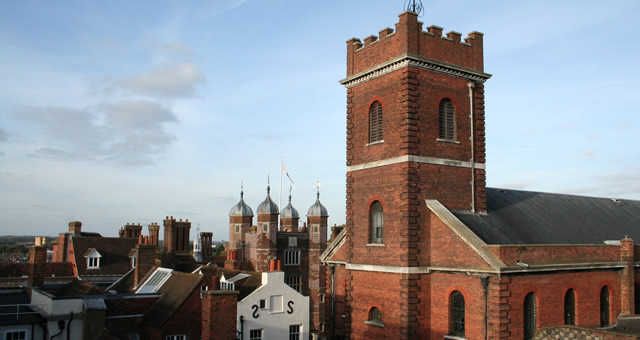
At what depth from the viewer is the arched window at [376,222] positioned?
25.8 meters

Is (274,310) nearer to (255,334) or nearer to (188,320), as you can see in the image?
(255,334)

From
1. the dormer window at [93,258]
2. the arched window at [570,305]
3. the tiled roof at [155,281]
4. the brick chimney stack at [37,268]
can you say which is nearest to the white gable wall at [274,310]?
the tiled roof at [155,281]

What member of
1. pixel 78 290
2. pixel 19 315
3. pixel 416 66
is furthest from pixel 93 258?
pixel 416 66

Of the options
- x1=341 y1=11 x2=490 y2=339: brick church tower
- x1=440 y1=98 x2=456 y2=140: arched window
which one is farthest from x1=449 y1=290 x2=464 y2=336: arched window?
x1=440 y1=98 x2=456 y2=140: arched window

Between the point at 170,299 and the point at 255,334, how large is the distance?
5.82 metres

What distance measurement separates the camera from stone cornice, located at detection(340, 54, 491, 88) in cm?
2484

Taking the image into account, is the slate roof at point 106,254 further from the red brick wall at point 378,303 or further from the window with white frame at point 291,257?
the red brick wall at point 378,303

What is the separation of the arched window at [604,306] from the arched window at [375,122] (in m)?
12.6

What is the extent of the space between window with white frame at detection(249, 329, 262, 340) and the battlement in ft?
52.5

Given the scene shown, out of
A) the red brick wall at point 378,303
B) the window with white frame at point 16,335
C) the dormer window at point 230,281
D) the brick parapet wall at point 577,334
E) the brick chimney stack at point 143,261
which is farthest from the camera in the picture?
the brick chimney stack at point 143,261

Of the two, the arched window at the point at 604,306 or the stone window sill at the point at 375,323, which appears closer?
the stone window sill at the point at 375,323

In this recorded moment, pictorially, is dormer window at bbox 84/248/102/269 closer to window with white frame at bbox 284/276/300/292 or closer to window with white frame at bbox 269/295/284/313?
window with white frame at bbox 284/276/300/292

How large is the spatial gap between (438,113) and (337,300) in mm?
10625

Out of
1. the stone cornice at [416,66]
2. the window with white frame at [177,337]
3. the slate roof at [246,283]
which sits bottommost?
the window with white frame at [177,337]
